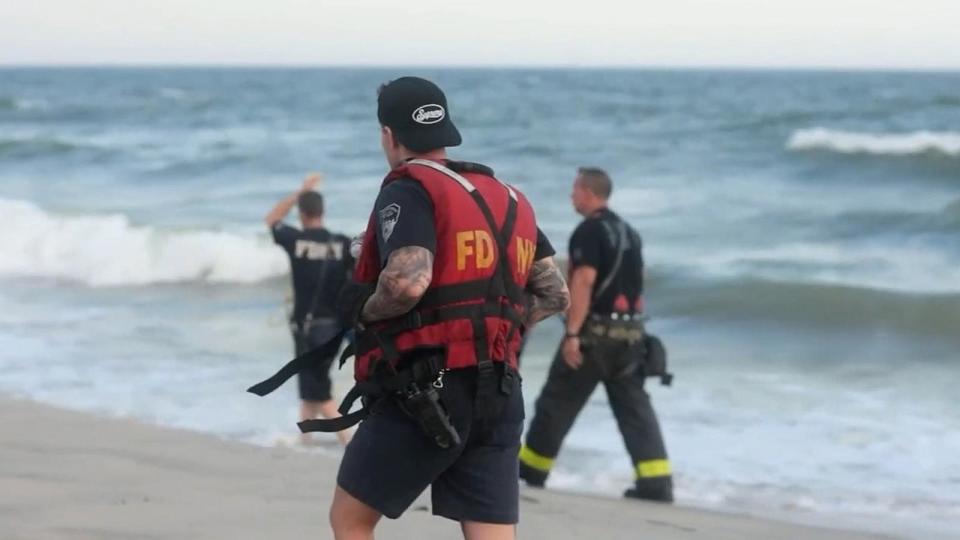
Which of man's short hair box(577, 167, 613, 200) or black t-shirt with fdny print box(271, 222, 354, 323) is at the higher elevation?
man's short hair box(577, 167, 613, 200)

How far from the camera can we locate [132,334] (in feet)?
38.6

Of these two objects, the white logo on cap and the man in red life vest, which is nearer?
the man in red life vest

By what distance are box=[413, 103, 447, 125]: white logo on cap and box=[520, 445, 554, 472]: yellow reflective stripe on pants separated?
3.72 meters

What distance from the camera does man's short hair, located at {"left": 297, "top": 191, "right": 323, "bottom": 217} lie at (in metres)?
7.69

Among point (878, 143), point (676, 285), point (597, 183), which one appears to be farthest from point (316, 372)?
point (878, 143)

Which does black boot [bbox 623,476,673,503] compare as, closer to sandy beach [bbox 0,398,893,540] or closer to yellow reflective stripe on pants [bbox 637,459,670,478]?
yellow reflective stripe on pants [bbox 637,459,670,478]

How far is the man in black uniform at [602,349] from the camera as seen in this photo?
6.74 meters

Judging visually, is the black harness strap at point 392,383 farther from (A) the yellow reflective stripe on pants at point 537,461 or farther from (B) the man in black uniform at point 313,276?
(B) the man in black uniform at point 313,276

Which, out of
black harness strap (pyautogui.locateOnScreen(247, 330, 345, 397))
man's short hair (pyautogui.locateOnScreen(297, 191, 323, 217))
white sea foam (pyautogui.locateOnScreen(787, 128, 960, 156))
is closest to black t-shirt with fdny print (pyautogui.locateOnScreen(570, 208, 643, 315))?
man's short hair (pyautogui.locateOnScreen(297, 191, 323, 217))

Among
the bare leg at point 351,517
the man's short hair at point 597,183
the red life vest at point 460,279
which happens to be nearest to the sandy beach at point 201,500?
the man's short hair at point 597,183

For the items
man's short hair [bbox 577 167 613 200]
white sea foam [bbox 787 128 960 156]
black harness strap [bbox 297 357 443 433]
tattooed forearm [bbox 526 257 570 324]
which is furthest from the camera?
white sea foam [bbox 787 128 960 156]

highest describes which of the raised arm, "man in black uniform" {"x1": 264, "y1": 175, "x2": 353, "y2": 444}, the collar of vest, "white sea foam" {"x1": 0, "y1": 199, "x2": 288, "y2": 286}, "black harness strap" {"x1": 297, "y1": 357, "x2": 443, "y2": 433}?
the collar of vest

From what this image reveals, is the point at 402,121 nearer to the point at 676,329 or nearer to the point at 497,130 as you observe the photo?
the point at 676,329

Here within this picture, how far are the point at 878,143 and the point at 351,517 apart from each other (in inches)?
1101
